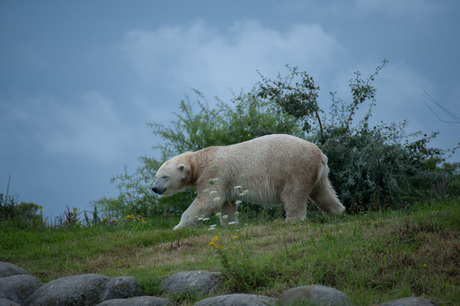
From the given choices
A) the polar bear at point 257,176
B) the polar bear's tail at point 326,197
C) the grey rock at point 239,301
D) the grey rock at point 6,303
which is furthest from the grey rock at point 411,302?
the polar bear's tail at point 326,197

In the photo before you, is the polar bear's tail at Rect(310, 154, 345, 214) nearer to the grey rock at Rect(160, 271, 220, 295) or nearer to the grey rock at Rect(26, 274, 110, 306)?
the grey rock at Rect(160, 271, 220, 295)

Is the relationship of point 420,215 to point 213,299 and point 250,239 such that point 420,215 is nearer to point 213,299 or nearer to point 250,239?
point 250,239

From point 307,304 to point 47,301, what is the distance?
9.56ft

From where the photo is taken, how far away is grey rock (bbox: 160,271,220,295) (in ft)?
16.5

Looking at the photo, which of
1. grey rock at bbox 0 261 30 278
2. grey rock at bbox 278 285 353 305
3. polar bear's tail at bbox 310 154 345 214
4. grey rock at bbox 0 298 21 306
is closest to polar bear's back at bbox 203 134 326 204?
polar bear's tail at bbox 310 154 345 214

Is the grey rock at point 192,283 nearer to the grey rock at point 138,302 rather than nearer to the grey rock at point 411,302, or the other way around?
the grey rock at point 138,302

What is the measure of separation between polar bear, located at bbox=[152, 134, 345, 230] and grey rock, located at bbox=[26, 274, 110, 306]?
3.29m

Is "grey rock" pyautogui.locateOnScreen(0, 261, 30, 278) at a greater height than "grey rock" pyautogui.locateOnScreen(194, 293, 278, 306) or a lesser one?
greater

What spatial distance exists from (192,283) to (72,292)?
53.4 inches

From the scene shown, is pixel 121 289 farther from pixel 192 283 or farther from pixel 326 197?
pixel 326 197

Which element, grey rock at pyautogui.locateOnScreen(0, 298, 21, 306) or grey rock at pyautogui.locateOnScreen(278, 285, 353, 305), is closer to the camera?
grey rock at pyautogui.locateOnScreen(278, 285, 353, 305)

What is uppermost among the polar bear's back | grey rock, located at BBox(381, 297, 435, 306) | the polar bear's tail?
the polar bear's back

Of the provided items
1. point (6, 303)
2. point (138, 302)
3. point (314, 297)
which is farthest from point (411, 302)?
point (6, 303)

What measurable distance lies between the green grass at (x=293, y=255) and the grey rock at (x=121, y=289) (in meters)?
0.15
